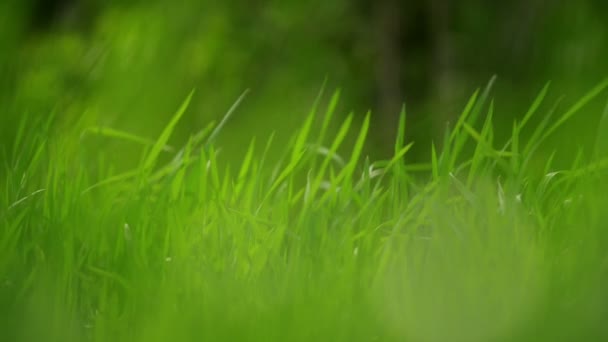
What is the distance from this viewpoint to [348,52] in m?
5.23

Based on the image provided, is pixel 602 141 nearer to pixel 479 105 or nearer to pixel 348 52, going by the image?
pixel 479 105

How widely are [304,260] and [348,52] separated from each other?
14.2 ft

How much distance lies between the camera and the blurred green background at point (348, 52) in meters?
3.45

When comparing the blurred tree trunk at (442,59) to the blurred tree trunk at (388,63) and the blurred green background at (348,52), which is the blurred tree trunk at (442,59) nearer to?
the blurred green background at (348,52)

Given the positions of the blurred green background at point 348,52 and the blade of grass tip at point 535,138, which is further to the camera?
the blurred green background at point 348,52

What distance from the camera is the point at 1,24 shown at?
1.48m

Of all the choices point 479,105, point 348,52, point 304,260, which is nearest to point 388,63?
point 348,52

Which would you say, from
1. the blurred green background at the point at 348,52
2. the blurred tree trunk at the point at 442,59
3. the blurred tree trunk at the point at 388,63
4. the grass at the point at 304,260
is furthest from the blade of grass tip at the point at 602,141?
the blurred tree trunk at the point at 388,63

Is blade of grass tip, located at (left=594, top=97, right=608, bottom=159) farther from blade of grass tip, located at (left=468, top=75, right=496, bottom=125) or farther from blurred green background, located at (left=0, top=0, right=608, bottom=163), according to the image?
blurred green background, located at (left=0, top=0, right=608, bottom=163)

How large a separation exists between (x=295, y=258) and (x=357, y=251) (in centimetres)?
7

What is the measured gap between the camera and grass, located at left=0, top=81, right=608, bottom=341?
845 mm

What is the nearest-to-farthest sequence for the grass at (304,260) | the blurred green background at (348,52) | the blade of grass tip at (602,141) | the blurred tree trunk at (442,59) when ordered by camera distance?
the grass at (304,260) < the blade of grass tip at (602,141) < the blurred green background at (348,52) < the blurred tree trunk at (442,59)

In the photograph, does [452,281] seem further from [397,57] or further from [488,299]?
[397,57]

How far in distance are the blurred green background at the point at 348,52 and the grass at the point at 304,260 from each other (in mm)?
1725
